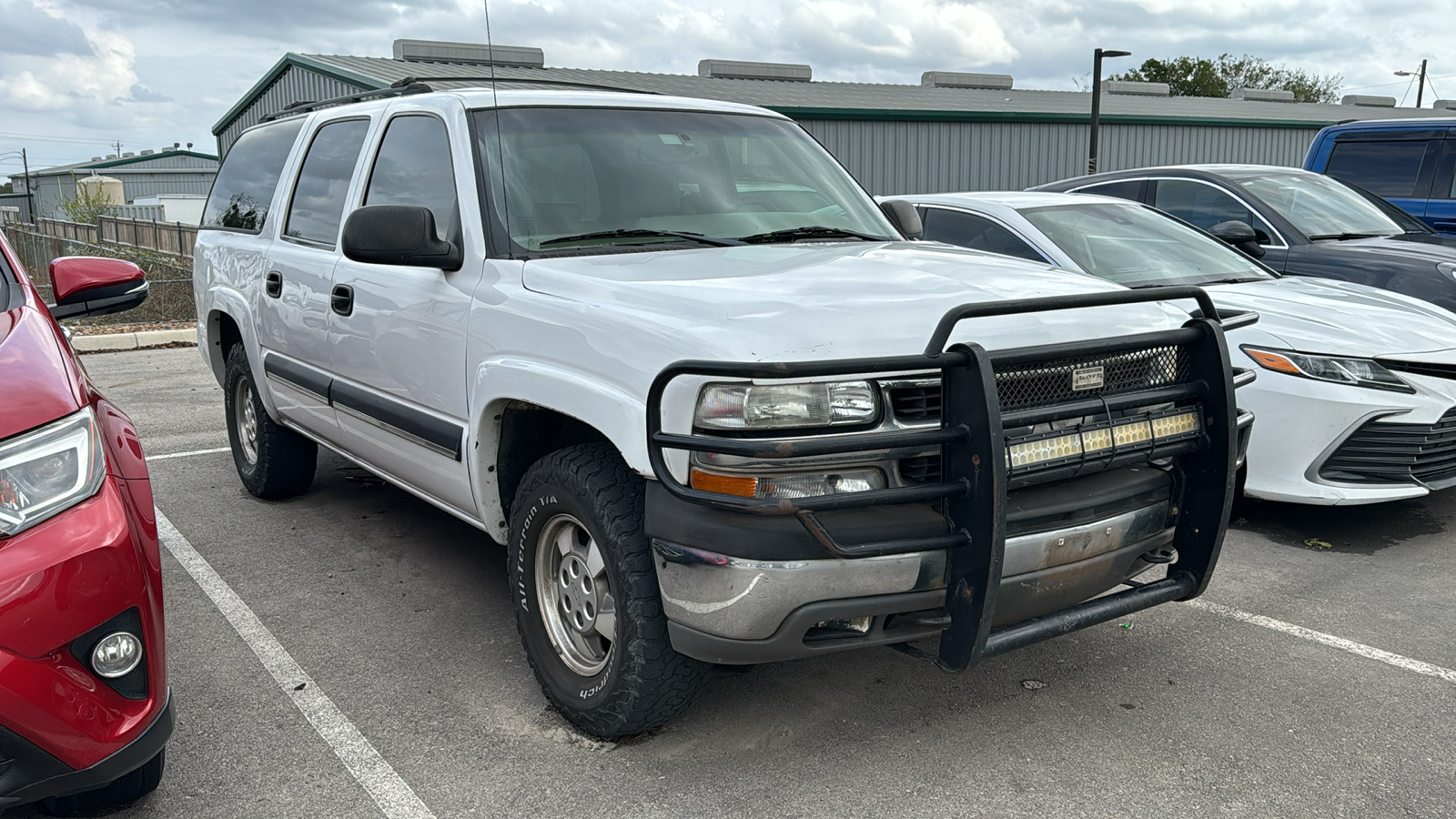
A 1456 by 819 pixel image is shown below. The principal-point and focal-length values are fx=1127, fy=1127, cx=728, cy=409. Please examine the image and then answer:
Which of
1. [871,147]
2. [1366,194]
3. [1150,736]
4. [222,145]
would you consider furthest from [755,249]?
[222,145]

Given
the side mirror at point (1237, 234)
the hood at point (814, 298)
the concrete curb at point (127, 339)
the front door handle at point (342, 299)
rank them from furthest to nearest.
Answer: the concrete curb at point (127, 339), the side mirror at point (1237, 234), the front door handle at point (342, 299), the hood at point (814, 298)

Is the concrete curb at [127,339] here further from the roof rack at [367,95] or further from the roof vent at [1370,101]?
the roof vent at [1370,101]

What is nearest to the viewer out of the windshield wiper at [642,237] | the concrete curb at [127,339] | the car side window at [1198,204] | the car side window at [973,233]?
the windshield wiper at [642,237]

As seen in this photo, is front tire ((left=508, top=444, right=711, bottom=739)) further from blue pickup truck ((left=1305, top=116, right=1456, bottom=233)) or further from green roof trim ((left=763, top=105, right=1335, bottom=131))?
green roof trim ((left=763, top=105, right=1335, bottom=131))

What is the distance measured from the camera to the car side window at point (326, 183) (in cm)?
462

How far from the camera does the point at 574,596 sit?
130 inches

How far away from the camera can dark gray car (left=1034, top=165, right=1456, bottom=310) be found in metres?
6.82

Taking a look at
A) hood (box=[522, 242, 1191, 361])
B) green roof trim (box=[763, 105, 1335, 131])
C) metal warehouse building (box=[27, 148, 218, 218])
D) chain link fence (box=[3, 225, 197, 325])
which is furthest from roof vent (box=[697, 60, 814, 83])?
metal warehouse building (box=[27, 148, 218, 218])

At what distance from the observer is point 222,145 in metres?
31.8

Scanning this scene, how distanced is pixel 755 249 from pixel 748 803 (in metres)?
1.71

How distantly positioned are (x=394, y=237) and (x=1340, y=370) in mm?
3980

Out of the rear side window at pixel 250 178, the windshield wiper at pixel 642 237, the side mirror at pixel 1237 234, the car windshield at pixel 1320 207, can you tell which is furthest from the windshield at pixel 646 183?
the car windshield at pixel 1320 207

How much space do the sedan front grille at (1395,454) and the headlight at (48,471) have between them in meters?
4.70

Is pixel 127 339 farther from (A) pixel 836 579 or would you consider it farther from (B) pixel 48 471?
(A) pixel 836 579
